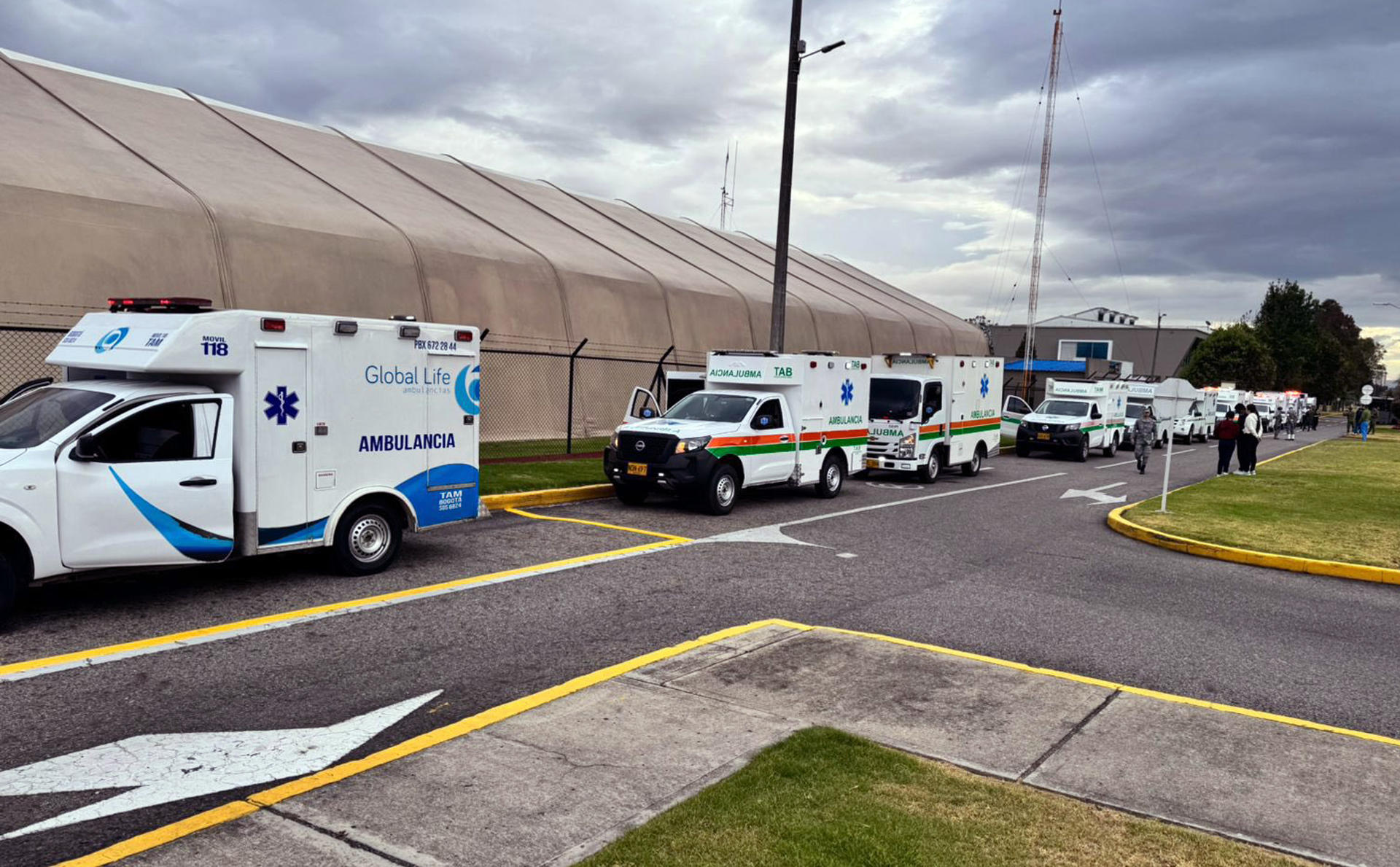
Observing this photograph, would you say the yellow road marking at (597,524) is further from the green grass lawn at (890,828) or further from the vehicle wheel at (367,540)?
the green grass lawn at (890,828)

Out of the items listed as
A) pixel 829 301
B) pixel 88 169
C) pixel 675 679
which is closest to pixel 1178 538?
pixel 675 679

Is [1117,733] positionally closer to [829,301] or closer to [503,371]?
[503,371]

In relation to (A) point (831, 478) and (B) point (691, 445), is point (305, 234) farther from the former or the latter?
(A) point (831, 478)

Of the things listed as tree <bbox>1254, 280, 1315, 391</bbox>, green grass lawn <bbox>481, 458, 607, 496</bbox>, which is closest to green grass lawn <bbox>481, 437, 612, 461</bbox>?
green grass lawn <bbox>481, 458, 607, 496</bbox>

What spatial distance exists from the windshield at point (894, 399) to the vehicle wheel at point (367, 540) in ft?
41.0

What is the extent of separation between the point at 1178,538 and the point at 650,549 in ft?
23.4

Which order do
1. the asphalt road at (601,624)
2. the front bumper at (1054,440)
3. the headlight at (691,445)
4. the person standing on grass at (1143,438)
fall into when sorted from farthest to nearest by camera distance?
1. the front bumper at (1054,440)
2. the person standing on grass at (1143,438)
3. the headlight at (691,445)
4. the asphalt road at (601,624)

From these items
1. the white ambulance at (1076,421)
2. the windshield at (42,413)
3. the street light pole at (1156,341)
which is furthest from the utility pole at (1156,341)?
the windshield at (42,413)

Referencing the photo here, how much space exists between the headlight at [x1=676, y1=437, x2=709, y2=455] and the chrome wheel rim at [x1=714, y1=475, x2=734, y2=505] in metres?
0.58

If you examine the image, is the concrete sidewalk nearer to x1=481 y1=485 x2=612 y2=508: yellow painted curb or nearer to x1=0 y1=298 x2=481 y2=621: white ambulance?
x1=0 y1=298 x2=481 y2=621: white ambulance

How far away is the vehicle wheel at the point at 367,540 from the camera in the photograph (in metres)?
9.08

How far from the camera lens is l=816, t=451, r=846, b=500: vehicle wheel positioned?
16.5 meters

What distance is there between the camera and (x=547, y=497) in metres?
14.6

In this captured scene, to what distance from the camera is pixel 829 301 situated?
3544 centimetres
